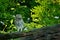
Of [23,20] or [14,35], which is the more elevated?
[14,35]

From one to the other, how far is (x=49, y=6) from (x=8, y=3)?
4.06ft

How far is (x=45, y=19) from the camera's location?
419cm

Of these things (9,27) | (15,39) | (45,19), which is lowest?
(9,27)

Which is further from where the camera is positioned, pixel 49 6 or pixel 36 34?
pixel 49 6

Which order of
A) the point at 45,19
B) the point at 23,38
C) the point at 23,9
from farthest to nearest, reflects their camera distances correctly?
the point at 23,9, the point at 45,19, the point at 23,38

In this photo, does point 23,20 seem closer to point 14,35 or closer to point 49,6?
point 49,6

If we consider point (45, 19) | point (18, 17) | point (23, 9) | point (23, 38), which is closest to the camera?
point (23, 38)

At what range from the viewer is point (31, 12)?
4.86 meters

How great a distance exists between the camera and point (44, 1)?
437 cm

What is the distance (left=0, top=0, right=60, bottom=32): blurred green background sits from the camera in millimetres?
4223

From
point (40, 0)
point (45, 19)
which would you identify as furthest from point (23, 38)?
point (40, 0)

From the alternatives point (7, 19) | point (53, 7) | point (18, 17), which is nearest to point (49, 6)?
point (53, 7)

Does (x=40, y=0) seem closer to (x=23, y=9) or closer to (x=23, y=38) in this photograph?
(x=23, y=9)

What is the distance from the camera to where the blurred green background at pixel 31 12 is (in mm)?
4223
